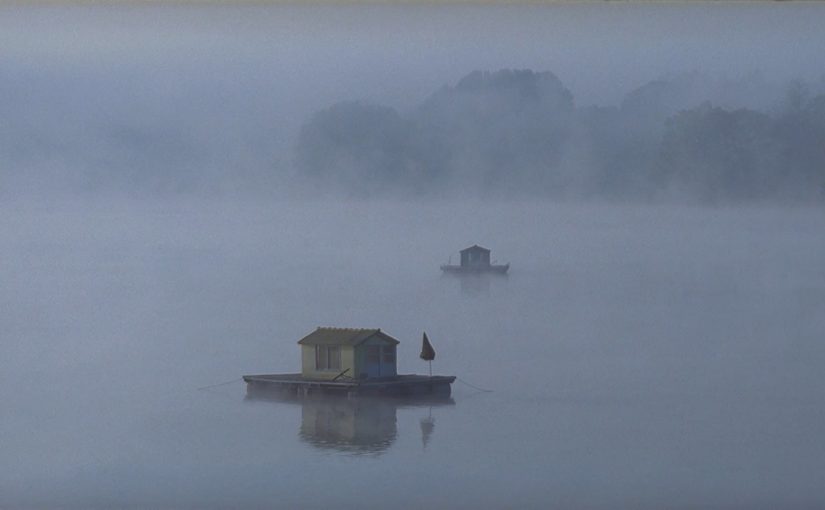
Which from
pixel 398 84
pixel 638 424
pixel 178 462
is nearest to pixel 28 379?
pixel 178 462

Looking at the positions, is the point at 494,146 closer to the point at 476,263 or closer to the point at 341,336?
the point at 476,263

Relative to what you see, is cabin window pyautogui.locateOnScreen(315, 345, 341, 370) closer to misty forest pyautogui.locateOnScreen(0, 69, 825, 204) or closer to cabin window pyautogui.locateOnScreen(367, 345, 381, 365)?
cabin window pyautogui.locateOnScreen(367, 345, 381, 365)

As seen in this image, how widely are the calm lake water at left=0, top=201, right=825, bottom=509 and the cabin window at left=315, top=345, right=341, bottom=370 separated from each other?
81mm

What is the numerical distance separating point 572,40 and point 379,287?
1004mm

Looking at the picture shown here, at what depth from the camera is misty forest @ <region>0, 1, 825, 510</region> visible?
4.63 m

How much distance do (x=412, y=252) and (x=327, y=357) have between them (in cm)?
44

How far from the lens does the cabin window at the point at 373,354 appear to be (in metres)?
4.75

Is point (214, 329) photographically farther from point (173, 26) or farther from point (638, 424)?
point (638, 424)

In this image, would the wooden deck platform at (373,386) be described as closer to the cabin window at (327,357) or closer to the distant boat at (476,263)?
the cabin window at (327,357)

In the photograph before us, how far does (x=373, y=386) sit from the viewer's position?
Answer: 15.5ft

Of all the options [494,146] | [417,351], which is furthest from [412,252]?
[494,146]

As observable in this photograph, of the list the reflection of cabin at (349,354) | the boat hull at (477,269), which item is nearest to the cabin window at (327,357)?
the reflection of cabin at (349,354)

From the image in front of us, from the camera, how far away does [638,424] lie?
4637mm

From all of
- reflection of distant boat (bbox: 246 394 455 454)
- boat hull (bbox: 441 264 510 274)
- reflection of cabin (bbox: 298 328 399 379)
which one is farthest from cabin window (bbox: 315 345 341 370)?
boat hull (bbox: 441 264 510 274)
